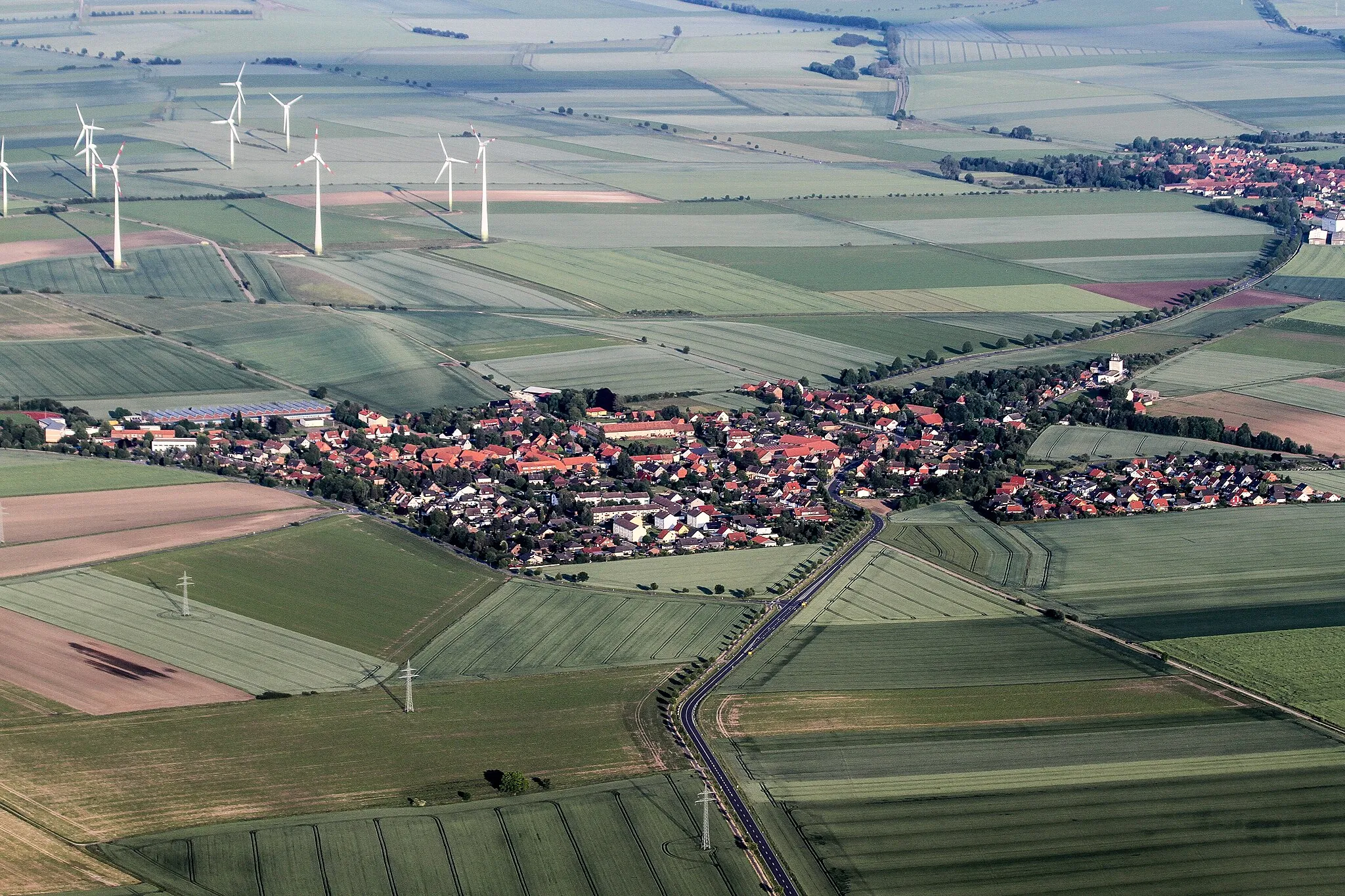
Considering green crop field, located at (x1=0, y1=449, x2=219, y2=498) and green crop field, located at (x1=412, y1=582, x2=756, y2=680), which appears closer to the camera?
green crop field, located at (x1=412, y1=582, x2=756, y2=680)

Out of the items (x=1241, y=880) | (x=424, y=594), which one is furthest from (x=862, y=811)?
(x=424, y=594)

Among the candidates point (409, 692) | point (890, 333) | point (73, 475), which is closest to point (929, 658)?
point (409, 692)

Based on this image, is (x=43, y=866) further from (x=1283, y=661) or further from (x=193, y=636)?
(x=1283, y=661)

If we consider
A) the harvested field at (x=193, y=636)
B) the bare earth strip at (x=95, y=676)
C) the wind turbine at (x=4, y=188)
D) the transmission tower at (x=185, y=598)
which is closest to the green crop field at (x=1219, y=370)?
the harvested field at (x=193, y=636)

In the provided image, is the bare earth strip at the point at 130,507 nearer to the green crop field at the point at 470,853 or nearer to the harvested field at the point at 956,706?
the harvested field at the point at 956,706

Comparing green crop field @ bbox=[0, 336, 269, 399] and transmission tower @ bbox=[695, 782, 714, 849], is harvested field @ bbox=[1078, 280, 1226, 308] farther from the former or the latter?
transmission tower @ bbox=[695, 782, 714, 849]

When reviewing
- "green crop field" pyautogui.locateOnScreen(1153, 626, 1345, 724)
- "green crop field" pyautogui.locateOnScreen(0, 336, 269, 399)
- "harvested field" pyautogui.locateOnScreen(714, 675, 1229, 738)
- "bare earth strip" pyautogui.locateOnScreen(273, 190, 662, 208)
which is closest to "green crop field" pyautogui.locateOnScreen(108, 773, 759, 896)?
"harvested field" pyautogui.locateOnScreen(714, 675, 1229, 738)
